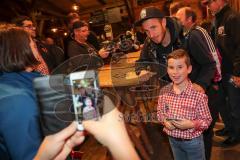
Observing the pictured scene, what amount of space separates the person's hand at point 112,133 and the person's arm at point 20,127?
0.95ft

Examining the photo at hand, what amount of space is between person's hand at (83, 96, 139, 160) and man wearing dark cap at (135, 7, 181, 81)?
1.07m

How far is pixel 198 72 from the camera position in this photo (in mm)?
1894

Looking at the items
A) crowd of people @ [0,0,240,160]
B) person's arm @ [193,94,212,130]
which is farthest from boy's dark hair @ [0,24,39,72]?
person's arm @ [193,94,212,130]

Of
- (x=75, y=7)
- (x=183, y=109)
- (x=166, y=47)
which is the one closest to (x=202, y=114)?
(x=183, y=109)

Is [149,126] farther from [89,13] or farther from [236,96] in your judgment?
[89,13]

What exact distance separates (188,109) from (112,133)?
1.18 m

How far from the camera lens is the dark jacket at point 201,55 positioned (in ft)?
6.01

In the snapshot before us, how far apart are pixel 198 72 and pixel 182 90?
0.23 m

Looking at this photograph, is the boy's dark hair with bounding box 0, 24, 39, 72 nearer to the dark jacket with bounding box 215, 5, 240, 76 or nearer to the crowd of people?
the crowd of people

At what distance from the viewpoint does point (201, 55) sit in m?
1.84

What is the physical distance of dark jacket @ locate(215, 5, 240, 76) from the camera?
256 cm

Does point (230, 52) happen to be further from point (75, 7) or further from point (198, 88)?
point (75, 7)

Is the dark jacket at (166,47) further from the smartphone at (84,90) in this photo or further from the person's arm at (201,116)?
the smartphone at (84,90)

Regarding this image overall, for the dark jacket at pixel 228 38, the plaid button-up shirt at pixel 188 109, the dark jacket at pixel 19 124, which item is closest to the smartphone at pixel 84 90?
the dark jacket at pixel 19 124
